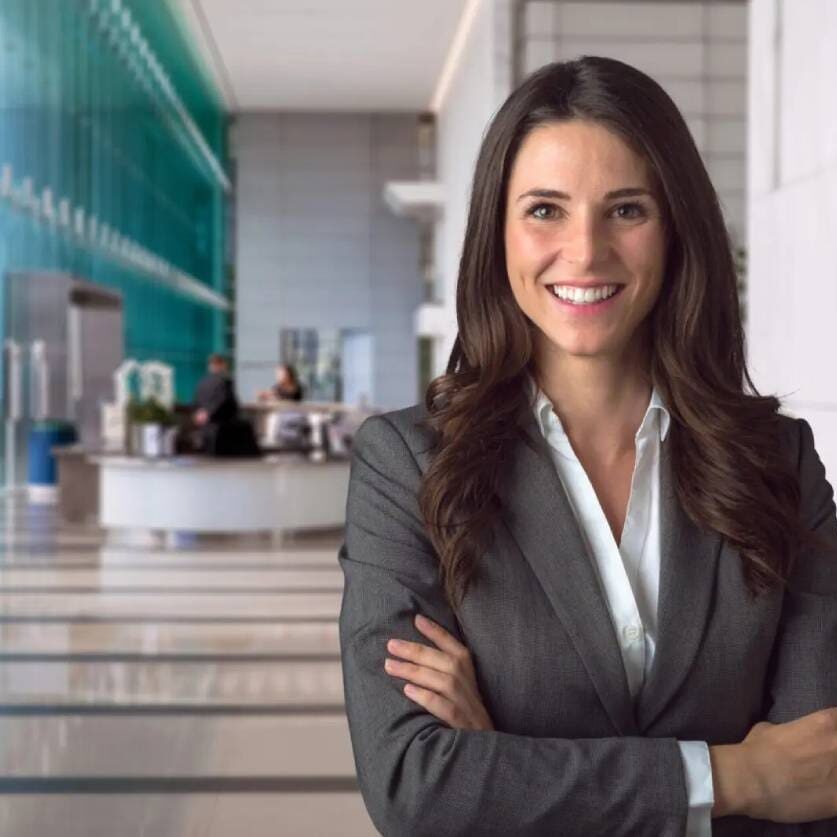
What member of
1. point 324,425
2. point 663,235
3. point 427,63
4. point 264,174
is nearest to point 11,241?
point 324,425

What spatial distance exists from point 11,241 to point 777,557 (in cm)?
1532

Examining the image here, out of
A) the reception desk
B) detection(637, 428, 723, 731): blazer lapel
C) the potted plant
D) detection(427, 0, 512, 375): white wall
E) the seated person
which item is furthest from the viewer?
the seated person

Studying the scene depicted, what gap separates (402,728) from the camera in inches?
71.1

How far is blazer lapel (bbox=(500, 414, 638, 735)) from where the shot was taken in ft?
5.95

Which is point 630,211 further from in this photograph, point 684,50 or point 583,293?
point 684,50

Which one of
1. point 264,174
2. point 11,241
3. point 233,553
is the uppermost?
point 264,174

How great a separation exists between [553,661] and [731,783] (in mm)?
272

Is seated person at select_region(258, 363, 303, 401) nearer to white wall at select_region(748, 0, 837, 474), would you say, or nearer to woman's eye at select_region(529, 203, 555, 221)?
white wall at select_region(748, 0, 837, 474)

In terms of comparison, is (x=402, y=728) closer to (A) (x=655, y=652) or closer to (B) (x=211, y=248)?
(A) (x=655, y=652)

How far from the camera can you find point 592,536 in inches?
76.0

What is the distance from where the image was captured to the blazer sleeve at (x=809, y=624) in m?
1.90

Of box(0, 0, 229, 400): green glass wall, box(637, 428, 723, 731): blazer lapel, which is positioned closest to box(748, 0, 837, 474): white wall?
box(637, 428, 723, 731): blazer lapel

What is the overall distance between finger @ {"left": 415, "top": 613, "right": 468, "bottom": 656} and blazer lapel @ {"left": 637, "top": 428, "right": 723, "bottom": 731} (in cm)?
25

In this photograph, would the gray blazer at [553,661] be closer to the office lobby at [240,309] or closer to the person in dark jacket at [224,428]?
the office lobby at [240,309]
